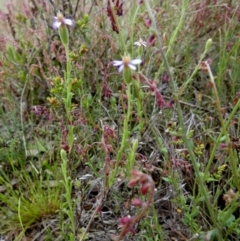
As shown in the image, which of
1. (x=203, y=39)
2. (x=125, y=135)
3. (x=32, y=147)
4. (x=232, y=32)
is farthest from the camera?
(x=203, y=39)

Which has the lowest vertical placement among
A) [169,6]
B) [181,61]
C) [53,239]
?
[53,239]

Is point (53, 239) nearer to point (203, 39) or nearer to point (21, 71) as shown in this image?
point (21, 71)

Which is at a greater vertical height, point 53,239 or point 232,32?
point 232,32

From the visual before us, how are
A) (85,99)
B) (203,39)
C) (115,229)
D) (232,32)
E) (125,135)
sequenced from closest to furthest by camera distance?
1. (125,135)
2. (115,229)
3. (85,99)
4. (232,32)
5. (203,39)

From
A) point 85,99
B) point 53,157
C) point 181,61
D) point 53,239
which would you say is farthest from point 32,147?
point 181,61

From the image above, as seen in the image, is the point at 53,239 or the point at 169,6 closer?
the point at 53,239

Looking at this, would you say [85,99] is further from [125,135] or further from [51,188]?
[125,135]
